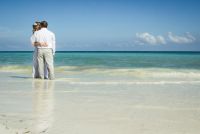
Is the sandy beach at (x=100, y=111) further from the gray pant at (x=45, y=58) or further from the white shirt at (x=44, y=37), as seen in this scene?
the white shirt at (x=44, y=37)

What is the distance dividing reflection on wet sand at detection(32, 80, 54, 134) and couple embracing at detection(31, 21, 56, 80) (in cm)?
338

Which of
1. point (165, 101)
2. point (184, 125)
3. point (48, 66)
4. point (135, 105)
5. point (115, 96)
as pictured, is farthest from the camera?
point (48, 66)

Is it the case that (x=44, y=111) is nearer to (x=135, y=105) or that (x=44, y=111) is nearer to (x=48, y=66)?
(x=135, y=105)

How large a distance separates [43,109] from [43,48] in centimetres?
620

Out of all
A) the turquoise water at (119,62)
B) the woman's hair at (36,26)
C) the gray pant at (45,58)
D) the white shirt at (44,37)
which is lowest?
the turquoise water at (119,62)

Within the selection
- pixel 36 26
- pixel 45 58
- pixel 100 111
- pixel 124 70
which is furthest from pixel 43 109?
pixel 124 70

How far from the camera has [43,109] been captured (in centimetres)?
568

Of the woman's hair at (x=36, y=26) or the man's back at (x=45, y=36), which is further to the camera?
the woman's hair at (x=36, y=26)

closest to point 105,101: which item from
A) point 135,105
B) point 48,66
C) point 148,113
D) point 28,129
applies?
point 135,105

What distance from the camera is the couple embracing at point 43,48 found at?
1162cm

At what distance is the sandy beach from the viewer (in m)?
4.39

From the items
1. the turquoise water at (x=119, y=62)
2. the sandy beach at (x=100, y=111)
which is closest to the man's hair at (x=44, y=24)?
the sandy beach at (x=100, y=111)

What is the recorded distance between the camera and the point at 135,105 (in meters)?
6.16

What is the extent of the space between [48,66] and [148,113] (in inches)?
263
